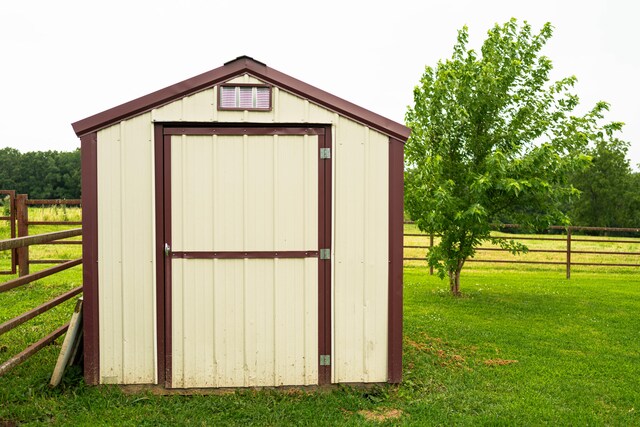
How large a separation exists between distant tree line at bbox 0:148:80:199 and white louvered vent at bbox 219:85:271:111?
146 feet

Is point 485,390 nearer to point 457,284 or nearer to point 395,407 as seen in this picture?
point 395,407

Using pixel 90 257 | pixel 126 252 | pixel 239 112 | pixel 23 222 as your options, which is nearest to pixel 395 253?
pixel 239 112

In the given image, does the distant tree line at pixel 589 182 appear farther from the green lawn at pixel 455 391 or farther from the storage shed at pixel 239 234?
the storage shed at pixel 239 234

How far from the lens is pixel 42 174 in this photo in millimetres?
47750

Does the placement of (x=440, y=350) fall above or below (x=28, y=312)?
below

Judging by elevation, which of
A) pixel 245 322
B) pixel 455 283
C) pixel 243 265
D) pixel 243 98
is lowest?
pixel 455 283

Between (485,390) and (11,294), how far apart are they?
28.1 ft

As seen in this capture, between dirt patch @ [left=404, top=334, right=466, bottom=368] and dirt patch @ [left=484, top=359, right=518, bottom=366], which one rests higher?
dirt patch @ [left=404, top=334, right=466, bottom=368]

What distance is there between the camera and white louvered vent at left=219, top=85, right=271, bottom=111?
16.4ft

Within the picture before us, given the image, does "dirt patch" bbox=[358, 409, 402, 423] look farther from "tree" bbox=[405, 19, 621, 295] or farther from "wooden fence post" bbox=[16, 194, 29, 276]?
"wooden fence post" bbox=[16, 194, 29, 276]

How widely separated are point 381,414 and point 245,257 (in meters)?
1.83

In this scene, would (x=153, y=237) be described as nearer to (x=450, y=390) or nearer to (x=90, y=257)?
(x=90, y=257)

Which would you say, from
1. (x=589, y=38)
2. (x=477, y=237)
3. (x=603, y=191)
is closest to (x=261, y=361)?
(x=477, y=237)

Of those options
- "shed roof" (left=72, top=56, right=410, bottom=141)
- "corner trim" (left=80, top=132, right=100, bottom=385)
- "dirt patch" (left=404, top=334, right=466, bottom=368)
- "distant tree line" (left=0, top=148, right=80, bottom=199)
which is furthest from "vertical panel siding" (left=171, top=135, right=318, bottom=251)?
"distant tree line" (left=0, top=148, right=80, bottom=199)
